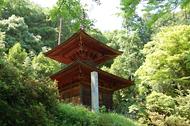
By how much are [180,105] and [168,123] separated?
320 centimetres

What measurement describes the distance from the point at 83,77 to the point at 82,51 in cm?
205

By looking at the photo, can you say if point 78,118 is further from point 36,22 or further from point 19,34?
point 36,22

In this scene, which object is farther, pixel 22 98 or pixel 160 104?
pixel 160 104

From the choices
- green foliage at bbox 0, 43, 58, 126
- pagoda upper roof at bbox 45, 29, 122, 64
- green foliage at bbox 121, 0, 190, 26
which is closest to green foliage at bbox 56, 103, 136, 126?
green foliage at bbox 0, 43, 58, 126

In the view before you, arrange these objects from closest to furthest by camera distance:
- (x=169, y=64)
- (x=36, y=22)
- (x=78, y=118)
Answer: (x=78, y=118) → (x=169, y=64) → (x=36, y=22)

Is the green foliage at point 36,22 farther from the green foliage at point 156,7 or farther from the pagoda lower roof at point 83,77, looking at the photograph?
the green foliage at point 156,7

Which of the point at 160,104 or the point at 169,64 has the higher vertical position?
the point at 169,64

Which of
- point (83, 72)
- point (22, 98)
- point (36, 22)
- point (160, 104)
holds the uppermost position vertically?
point (36, 22)

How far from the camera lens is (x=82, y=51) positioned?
2386cm

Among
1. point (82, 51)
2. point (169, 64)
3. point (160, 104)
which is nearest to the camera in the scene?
point (82, 51)

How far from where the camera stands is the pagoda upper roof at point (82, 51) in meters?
22.8

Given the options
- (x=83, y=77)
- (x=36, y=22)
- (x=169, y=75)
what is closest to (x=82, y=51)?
(x=83, y=77)

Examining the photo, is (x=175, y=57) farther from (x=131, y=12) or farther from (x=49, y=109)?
(x=131, y=12)

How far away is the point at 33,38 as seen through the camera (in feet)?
147
